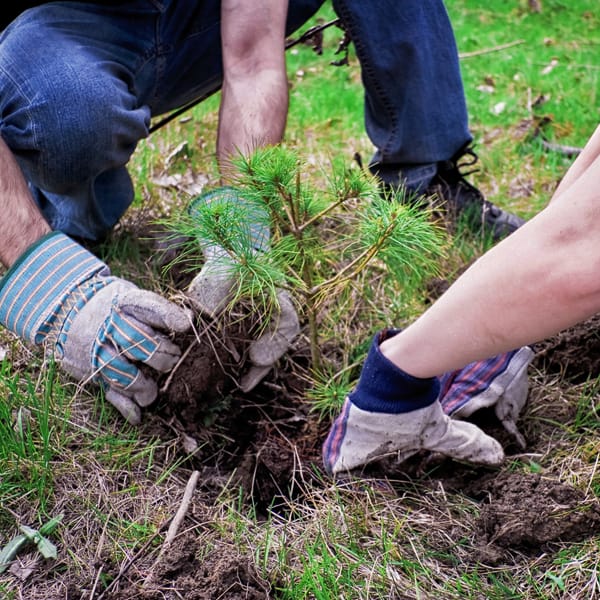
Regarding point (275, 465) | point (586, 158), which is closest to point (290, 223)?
point (275, 465)

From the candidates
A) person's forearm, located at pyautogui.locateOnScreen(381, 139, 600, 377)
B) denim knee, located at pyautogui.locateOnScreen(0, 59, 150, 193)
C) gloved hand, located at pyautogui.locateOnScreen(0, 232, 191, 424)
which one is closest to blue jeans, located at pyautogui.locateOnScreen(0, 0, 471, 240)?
denim knee, located at pyautogui.locateOnScreen(0, 59, 150, 193)

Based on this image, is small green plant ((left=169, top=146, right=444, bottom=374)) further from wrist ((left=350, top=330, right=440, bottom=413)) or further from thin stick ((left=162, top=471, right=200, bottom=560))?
thin stick ((left=162, top=471, right=200, bottom=560))

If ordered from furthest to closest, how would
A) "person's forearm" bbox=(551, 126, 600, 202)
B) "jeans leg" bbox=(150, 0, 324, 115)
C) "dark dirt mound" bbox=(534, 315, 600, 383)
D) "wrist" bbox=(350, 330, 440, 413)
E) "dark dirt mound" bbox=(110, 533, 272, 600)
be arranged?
"jeans leg" bbox=(150, 0, 324, 115)
"dark dirt mound" bbox=(534, 315, 600, 383)
"person's forearm" bbox=(551, 126, 600, 202)
"wrist" bbox=(350, 330, 440, 413)
"dark dirt mound" bbox=(110, 533, 272, 600)

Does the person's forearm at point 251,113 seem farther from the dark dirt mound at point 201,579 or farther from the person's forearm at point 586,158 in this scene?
the dark dirt mound at point 201,579

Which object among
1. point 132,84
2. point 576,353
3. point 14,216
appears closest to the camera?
point 14,216

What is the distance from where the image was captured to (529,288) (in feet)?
3.90

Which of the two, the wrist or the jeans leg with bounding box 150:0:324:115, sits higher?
the jeans leg with bounding box 150:0:324:115

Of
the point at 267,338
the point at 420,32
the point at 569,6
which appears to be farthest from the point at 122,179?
the point at 569,6

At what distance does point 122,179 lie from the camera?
2.29 meters

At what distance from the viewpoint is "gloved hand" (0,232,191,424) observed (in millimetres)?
1574

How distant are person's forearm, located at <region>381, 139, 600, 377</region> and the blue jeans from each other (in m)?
1.06

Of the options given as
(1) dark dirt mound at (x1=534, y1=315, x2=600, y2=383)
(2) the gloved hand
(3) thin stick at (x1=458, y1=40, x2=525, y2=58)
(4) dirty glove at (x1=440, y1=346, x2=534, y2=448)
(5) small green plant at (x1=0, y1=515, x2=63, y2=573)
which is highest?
(2) the gloved hand

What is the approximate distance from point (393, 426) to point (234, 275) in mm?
455

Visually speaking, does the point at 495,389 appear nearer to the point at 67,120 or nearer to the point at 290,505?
the point at 290,505
